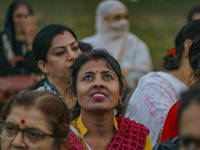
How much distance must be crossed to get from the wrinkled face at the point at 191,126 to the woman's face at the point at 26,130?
3.20 ft

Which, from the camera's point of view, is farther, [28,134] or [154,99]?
[154,99]

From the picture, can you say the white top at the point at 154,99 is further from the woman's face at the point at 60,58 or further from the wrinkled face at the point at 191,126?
the wrinkled face at the point at 191,126

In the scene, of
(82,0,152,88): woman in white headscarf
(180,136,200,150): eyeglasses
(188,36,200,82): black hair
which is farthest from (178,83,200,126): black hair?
(82,0,152,88): woman in white headscarf

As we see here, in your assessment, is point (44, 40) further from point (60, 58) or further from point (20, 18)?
point (20, 18)

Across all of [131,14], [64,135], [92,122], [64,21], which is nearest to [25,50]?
[92,122]

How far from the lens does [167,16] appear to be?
13.5 m

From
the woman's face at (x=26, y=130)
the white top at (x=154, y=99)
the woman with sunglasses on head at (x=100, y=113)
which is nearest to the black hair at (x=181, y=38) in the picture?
the white top at (x=154, y=99)

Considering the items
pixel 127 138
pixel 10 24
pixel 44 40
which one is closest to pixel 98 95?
pixel 127 138

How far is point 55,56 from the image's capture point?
4324 millimetres

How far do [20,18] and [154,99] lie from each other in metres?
3.35

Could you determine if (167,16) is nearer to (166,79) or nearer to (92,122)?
(166,79)

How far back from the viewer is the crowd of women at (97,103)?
2.73 m

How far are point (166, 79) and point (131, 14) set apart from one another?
9256mm

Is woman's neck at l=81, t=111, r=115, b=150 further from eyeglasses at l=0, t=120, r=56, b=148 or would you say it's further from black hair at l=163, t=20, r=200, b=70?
black hair at l=163, t=20, r=200, b=70
